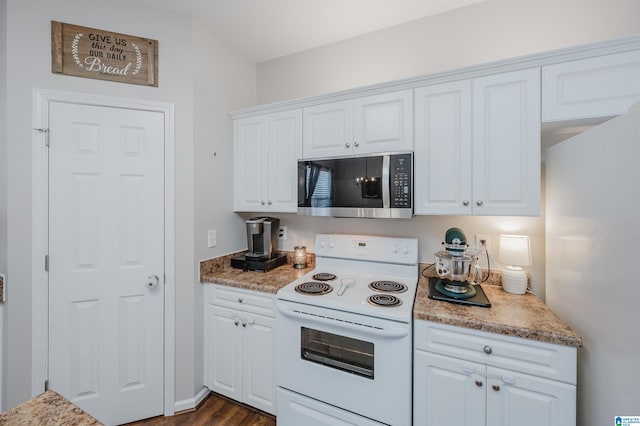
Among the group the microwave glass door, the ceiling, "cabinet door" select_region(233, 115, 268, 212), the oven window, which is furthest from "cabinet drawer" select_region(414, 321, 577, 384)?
the ceiling

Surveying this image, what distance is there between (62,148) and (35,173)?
0.20 m

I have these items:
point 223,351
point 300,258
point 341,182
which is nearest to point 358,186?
point 341,182

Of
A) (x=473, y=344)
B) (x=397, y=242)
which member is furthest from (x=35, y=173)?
(x=473, y=344)

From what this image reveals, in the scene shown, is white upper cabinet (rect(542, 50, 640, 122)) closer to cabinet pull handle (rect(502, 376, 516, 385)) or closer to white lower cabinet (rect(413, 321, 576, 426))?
white lower cabinet (rect(413, 321, 576, 426))

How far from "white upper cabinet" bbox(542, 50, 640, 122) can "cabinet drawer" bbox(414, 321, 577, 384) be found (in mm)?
1136

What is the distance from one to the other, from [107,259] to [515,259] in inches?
104

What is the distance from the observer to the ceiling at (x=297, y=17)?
1.78m

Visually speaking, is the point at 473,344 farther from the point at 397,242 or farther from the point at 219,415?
the point at 219,415

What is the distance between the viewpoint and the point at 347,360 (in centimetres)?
145

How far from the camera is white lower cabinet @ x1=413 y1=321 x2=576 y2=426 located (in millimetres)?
1104

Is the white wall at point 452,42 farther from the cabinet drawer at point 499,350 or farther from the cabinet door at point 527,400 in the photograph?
the cabinet door at point 527,400

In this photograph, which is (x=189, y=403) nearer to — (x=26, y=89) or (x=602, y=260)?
(x=26, y=89)

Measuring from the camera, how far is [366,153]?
1.75m

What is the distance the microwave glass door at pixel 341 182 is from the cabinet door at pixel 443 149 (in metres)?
0.27
